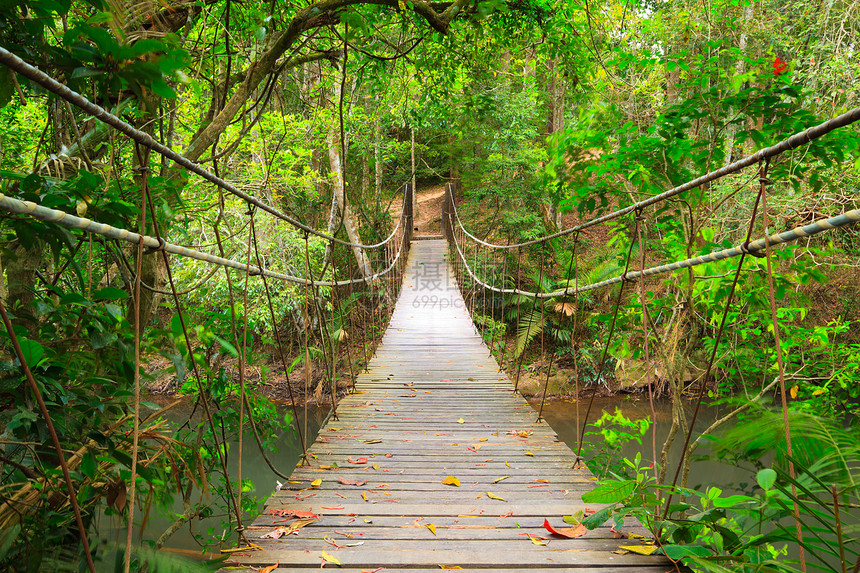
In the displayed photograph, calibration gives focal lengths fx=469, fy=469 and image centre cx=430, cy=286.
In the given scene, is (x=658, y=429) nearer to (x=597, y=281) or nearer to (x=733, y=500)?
(x=597, y=281)

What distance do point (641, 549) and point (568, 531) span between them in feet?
0.60

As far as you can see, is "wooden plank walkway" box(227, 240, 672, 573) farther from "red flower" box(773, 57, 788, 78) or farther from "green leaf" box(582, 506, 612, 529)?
"red flower" box(773, 57, 788, 78)

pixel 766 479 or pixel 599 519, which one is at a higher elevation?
pixel 766 479

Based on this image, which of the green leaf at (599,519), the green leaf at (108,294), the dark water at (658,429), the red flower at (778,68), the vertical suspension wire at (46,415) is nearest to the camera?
the vertical suspension wire at (46,415)

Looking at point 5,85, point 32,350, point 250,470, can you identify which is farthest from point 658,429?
point 5,85

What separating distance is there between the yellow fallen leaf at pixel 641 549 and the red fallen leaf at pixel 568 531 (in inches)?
4.4

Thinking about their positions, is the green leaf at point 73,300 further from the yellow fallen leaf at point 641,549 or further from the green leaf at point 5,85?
the yellow fallen leaf at point 641,549

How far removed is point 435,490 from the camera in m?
1.53

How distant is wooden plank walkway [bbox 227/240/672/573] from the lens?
112cm

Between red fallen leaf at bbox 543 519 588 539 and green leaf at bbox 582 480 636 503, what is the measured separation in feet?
0.62

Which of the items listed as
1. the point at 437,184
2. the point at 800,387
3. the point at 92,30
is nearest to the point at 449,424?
the point at 92,30

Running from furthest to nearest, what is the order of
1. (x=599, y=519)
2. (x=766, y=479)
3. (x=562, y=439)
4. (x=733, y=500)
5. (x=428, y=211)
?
(x=428, y=211) < (x=562, y=439) < (x=599, y=519) < (x=733, y=500) < (x=766, y=479)

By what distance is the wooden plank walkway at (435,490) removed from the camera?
3.69 feet

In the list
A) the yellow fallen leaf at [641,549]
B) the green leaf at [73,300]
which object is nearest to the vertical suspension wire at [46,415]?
the green leaf at [73,300]
